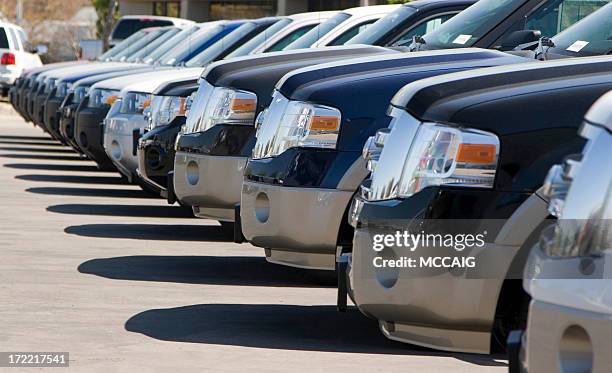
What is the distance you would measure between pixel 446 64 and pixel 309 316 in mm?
1499

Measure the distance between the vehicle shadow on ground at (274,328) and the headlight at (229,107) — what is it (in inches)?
67.7

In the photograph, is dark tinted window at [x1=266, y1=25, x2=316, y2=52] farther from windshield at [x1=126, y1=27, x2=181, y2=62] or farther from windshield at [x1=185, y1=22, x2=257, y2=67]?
windshield at [x1=126, y1=27, x2=181, y2=62]

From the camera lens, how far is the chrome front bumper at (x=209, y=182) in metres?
9.81

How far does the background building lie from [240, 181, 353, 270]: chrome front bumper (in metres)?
20.9

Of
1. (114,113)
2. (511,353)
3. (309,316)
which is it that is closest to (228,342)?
(309,316)

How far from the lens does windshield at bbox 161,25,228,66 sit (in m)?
16.9

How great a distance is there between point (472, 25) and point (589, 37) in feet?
5.45

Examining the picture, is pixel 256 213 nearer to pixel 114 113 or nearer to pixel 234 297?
pixel 234 297

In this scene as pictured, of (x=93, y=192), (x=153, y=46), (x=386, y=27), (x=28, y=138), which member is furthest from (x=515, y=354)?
(x=28, y=138)

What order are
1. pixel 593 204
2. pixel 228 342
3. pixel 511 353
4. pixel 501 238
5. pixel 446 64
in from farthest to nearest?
pixel 446 64, pixel 228 342, pixel 501 238, pixel 511 353, pixel 593 204

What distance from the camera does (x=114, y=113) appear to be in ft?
45.3

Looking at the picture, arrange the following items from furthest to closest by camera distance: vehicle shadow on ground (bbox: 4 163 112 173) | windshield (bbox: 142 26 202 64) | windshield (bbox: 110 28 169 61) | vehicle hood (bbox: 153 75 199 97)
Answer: windshield (bbox: 110 28 169 61), vehicle shadow on ground (bbox: 4 163 112 173), windshield (bbox: 142 26 202 64), vehicle hood (bbox: 153 75 199 97)

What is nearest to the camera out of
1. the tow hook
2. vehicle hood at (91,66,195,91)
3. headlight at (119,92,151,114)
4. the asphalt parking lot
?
the tow hook

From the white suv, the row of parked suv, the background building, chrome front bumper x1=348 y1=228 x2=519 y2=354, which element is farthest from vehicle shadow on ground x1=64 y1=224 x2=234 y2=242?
the white suv
